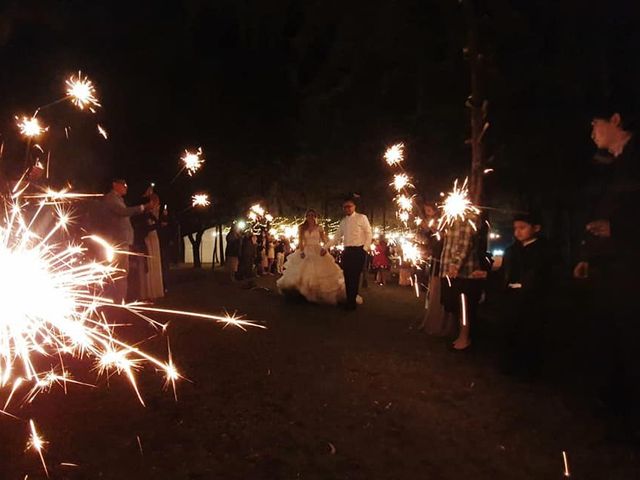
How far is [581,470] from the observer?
4.05 m

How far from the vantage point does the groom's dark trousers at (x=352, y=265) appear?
35.9ft

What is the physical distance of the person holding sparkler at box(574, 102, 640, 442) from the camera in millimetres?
4832

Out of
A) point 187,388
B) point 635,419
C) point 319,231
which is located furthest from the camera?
point 319,231

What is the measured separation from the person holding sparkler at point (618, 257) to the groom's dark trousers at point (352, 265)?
5.82 metres

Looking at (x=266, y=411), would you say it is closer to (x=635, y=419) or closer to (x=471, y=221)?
(x=635, y=419)

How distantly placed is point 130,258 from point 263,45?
11.5m

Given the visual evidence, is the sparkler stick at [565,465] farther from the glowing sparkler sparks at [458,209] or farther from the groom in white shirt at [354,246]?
the groom in white shirt at [354,246]

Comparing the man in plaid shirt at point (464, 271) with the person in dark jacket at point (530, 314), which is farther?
the man in plaid shirt at point (464, 271)

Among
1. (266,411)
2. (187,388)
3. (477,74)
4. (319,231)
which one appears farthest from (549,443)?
(319,231)

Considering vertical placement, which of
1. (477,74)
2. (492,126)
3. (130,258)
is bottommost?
(130,258)

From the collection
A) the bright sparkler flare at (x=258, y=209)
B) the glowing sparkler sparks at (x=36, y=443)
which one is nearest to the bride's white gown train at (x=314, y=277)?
the glowing sparkler sparks at (x=36, y=443)

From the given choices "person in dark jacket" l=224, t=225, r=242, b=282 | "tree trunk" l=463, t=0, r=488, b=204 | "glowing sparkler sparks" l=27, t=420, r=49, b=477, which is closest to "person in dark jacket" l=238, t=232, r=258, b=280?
"person in dark jacket" l=224, t=225, r=242, b=282

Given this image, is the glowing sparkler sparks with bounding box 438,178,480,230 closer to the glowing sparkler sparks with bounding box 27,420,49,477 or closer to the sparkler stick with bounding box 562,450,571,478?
the sparkler stick with bounding box 562,450,571,478

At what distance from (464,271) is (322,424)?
11.7ft
